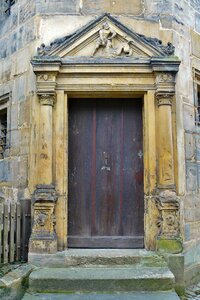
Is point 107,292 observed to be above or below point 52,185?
below

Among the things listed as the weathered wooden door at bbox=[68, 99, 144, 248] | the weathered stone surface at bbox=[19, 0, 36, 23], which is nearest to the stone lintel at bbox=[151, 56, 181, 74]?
the weathered wooden door at bbox=[68, 99, 144, 248]

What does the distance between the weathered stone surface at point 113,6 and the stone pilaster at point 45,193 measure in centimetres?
148

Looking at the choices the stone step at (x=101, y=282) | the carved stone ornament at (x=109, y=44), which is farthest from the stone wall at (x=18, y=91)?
the stone step at (x=101, y=282)

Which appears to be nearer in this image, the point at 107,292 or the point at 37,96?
the point at 107,292

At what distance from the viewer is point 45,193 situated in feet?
15.3

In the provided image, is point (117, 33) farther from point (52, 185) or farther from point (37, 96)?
point (52, 185)

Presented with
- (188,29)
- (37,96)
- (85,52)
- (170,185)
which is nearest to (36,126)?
(37,96)

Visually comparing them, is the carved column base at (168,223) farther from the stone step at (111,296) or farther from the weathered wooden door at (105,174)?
Answer: the stone step at (111,296)

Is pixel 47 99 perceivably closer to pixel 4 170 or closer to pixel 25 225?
pixel 4 170

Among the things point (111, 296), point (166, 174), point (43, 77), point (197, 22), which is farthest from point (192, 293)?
point (197, 22)

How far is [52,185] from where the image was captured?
15.6 ft

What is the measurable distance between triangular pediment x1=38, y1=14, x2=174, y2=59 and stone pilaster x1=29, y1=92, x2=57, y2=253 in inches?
28.2

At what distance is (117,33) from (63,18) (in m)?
0.83

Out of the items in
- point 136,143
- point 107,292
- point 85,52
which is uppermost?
point 85,52
